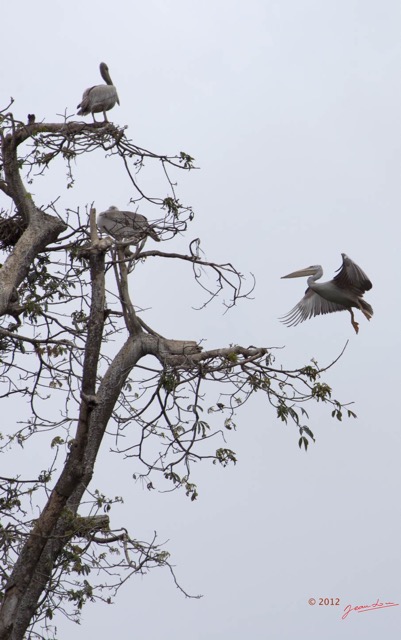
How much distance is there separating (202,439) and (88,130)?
2.84 m

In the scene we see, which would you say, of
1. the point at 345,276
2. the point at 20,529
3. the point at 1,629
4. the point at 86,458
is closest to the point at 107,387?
the point at 86,458

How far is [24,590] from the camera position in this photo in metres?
8.48

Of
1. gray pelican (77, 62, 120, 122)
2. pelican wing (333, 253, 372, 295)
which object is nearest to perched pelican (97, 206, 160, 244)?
gray pelican (77, 62, 120, 122)

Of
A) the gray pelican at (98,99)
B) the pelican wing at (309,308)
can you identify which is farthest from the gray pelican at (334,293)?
the gray pelican at (98,99)

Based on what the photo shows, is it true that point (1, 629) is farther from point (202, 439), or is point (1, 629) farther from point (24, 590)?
point (202, 439)

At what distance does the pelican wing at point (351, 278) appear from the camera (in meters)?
12.1

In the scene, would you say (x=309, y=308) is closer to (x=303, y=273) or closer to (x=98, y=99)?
(x=303, y=273)

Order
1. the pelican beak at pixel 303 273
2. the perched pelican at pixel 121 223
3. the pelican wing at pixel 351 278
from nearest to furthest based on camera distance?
the perched pelican at pixel 121 223 < the pelican wing at pixel 351 278 < the pelican beak at pixel 303 273

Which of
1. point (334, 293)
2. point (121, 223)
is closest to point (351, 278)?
point (334, 293)

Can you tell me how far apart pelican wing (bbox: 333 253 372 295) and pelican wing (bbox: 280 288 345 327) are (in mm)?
711

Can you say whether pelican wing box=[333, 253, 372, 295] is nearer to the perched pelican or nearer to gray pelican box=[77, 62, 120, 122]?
the perched pelican

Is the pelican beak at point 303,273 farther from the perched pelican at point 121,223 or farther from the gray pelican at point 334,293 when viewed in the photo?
the perched pelican at point 121,223

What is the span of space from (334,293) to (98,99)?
335 centimetres

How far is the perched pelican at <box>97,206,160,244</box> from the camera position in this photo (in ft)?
32.5
